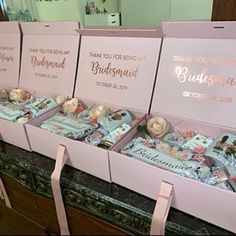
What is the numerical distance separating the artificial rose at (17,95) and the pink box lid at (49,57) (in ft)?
0.13

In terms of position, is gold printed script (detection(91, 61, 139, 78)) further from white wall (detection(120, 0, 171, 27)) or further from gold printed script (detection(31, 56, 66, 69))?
white wall (detection(120, 0, 171, 27))

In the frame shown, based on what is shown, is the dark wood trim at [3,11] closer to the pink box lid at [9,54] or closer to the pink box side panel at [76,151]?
the pink box lid at [9,54]

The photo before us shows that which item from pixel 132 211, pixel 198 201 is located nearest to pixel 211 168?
pixel 198 201

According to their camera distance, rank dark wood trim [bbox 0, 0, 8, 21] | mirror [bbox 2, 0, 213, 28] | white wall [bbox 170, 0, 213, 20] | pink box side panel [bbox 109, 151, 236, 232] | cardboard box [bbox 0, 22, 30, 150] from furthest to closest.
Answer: white wall [bbox 170, 0, 213, 20], mirror [bbox 2, 0, 213, 28], dark wood trim [bbox 0, 0, 8, 21], cardboard box [bbox 0, 22, 30, 150], pink box side panel [bbox 109, 151, 236, 232]

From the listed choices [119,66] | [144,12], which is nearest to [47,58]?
[119,66]

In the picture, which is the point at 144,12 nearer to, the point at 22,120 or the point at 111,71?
the point at 111,71

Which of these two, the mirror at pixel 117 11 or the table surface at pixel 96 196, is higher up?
the mirror at pixel 117 11

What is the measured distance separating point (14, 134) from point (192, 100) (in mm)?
564

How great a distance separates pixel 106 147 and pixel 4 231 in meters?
0.47

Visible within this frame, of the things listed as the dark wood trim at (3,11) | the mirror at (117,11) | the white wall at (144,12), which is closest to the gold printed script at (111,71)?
the dark wood trim at (3,11)

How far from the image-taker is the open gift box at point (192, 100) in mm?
553

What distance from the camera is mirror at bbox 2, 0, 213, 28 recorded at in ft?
5.80

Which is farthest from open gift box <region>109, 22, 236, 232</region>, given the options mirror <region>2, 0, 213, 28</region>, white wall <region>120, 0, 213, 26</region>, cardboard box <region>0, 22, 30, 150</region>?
white wall <region>120, 0, 213, 26</region>

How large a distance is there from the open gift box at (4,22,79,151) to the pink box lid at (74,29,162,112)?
45 millimetres
